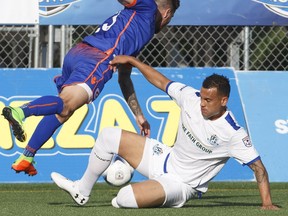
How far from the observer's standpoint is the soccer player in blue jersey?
751cm

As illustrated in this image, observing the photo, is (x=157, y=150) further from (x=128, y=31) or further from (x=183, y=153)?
(x=128, y=31)

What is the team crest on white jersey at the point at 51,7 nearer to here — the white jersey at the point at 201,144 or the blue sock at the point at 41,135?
the blue sock at the point at 41,135

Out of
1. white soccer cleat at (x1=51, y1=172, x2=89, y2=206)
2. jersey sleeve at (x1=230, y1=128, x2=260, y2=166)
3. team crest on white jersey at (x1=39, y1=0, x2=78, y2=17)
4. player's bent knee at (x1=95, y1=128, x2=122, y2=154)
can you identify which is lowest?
white soccer cleat at (x1=51, y1=172, x2=89, y2=206)

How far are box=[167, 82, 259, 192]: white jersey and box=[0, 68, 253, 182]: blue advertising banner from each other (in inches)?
130

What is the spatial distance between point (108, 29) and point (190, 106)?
1290 mm

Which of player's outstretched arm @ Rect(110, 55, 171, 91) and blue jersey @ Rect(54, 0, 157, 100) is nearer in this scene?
player's outstretched arm @ Rect(110, 55, 171, 91)

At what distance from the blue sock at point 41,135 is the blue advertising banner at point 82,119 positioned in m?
2.99

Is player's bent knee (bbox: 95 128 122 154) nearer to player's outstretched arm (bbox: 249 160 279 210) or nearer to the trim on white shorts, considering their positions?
the trim on white shorts

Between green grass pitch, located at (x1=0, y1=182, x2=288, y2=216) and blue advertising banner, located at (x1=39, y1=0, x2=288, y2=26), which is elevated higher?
blue advertising banner, located at (x1=39, y1=0, x2=288, y2=26)

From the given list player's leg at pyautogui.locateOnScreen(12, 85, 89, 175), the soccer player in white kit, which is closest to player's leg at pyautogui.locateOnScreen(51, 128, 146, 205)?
the soccer player in white kit

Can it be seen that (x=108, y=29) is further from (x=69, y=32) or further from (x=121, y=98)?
(x=69, y=32)

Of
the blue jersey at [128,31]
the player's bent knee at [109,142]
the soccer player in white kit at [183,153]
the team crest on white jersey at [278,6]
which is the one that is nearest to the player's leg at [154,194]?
the soccer player in white kit at [183,153]

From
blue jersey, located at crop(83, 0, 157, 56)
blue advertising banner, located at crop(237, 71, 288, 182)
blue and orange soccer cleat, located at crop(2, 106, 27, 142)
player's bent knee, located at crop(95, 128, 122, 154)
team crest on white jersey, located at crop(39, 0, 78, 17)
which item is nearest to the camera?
blue and orange soccer cleat, located at crop(2, 106, 27, 142)

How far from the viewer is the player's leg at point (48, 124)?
25.0 feet
